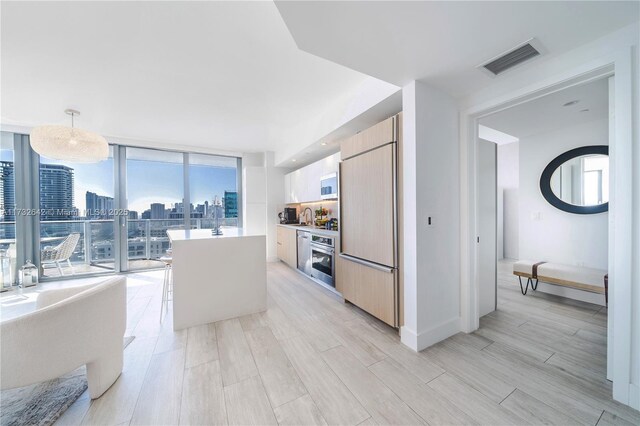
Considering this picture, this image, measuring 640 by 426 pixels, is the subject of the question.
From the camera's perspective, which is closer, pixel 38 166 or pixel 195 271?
pixel 195 271

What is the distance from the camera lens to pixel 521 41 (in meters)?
1.57

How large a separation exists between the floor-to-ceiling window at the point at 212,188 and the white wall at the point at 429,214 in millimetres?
4415

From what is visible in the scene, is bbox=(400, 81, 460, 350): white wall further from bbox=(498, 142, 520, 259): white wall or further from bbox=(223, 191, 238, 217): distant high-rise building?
bbox=(223, 191, 238, 217): distant high-rise building

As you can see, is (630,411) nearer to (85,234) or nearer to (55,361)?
(55,361)

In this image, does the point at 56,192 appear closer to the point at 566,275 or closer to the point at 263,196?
the point at 263,196

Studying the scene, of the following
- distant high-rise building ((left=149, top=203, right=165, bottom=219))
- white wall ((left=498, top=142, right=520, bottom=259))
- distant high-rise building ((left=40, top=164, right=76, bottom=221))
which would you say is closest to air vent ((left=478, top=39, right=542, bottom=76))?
white wall ((left=498, top=142, right=520, bottom=259))

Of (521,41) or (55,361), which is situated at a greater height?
(521,41)

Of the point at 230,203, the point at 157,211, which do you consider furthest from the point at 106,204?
the point at 230,203

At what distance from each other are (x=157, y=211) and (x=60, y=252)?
1.69 m

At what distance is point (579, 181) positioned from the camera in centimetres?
319

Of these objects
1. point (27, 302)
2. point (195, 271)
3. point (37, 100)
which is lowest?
point (27, 302)

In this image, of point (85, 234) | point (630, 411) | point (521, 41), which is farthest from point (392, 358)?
point (85, 234)

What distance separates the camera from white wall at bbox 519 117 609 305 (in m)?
3.02

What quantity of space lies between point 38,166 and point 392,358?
21.3ft
